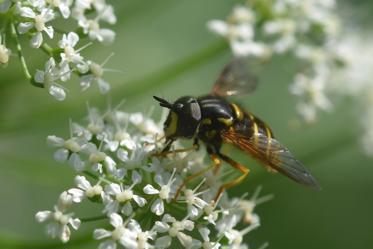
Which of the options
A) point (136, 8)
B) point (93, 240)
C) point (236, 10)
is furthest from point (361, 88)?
point (93, 240)

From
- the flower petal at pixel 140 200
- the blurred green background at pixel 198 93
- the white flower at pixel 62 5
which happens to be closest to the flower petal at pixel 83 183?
the flower petal at pixel 140 200

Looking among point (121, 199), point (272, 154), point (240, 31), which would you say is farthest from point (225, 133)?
point (240, 31)

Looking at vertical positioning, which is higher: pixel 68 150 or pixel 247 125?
pixel 247 125

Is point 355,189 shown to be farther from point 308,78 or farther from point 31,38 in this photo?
point 31,38

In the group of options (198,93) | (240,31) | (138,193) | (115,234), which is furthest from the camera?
(198,93)

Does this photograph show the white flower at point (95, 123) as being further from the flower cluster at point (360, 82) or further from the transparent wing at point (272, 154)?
the flower cluster at point (360, 82)

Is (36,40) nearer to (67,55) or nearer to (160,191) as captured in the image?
(67,55)

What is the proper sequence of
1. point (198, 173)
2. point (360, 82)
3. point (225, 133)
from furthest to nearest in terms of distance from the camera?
point (360, 82) < point (225, 133) < point (198, 173)
